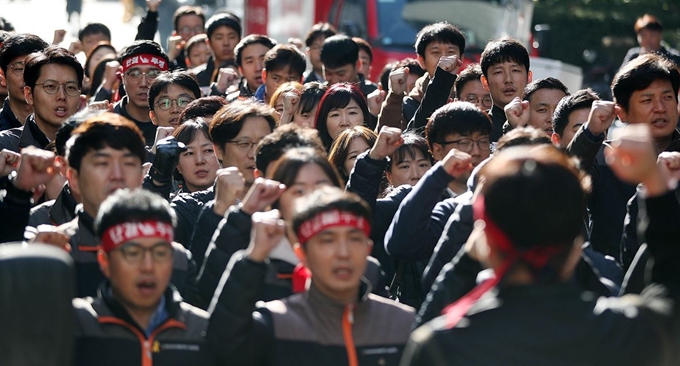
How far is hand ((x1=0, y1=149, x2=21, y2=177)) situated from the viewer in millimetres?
5934

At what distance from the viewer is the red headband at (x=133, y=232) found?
4.34 metres

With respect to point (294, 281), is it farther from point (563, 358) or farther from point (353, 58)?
point (353, 58)

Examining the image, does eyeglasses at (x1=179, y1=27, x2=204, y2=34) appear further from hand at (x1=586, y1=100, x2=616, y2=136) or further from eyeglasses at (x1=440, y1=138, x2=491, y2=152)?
hand at (x1=586, y1=100, x2=616, y2=136)

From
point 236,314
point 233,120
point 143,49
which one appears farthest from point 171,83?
point 236,314

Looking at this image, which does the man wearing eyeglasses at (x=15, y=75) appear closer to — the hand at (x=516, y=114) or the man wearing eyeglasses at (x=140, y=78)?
the man wearing eyeglasses at (x=140, y=78)

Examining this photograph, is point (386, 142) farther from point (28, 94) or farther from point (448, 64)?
point (28, 94)

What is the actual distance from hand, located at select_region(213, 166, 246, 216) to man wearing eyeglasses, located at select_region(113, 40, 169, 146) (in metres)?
3.34

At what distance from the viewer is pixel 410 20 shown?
15352 mm

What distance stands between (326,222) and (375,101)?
442cm

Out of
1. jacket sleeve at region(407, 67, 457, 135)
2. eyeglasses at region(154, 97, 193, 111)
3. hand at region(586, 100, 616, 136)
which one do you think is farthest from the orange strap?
eyeglasses at region(154, 97, 193, 111)

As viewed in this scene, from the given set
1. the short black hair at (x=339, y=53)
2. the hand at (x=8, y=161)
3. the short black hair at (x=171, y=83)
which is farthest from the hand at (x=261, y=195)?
the short black hair at (x=339, y=53)

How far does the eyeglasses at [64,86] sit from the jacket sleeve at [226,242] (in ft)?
10.4

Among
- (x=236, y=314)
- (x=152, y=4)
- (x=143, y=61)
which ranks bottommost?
(x=236, y=314)

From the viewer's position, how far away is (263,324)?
428 cm
